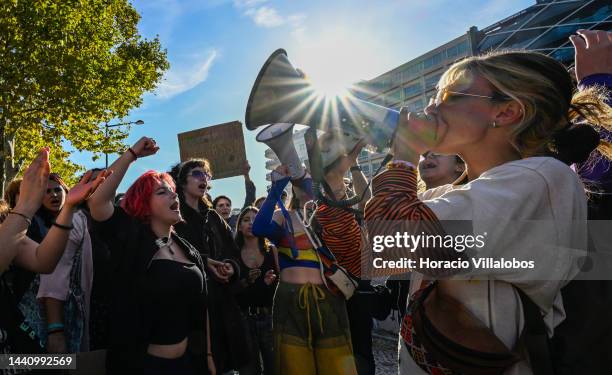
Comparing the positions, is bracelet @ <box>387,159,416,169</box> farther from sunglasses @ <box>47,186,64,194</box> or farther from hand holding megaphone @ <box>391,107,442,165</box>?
sunglasses @ <box>47,186,64,194</box>

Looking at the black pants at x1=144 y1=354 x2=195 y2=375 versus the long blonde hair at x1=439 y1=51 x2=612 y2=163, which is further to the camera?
the black pants at x1=144 y1=354 x2=195 y2=375

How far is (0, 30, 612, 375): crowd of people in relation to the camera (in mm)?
1237

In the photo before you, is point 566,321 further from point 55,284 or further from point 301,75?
point 55,284

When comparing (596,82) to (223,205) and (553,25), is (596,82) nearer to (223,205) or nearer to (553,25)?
(223,205)

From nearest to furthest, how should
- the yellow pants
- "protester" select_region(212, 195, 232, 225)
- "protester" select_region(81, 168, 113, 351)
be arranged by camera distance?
1. the yellow pants
2. "protester" select_region(81, 168, 113, 351)
3. "protester" select_region(212, 195, 232, 225)

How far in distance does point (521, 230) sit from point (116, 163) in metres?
2.87

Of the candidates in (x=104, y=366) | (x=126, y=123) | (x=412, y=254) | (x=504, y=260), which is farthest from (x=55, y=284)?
(x=126, y=123)

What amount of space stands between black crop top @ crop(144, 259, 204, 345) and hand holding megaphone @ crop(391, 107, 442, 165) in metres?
1.93

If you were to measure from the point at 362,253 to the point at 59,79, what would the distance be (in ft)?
44.9

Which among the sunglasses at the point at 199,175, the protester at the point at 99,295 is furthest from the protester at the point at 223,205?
the protester at the point at 99,295

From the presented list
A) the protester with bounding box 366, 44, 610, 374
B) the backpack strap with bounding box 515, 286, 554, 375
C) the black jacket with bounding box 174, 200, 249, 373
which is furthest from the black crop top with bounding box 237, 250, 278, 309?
the backpack strap with bounding box 515, 286, 554, 375

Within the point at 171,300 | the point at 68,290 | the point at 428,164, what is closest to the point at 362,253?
the point at 428,164

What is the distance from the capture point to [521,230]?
48.3 inches

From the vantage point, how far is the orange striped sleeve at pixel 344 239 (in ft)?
11.3
